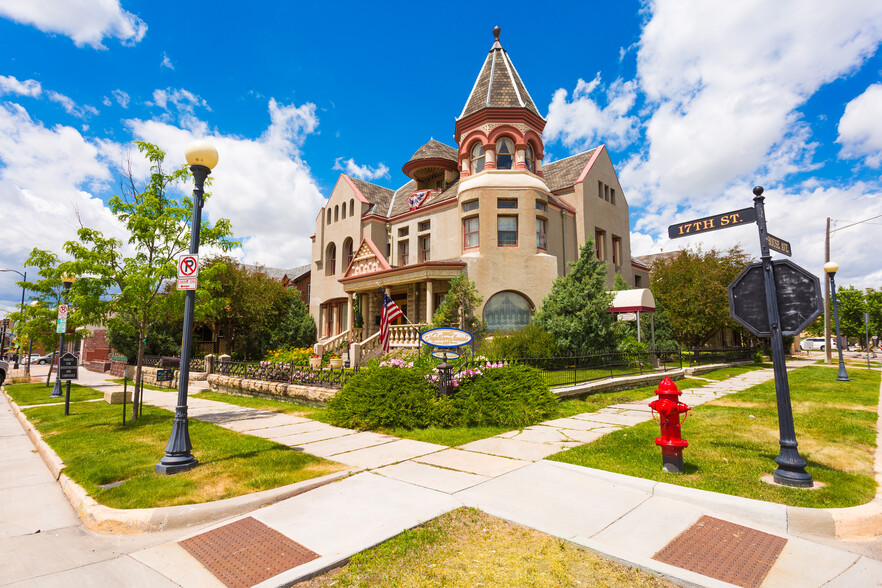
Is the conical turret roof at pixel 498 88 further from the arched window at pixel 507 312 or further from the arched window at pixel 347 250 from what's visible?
the arched window at pixel 347 250

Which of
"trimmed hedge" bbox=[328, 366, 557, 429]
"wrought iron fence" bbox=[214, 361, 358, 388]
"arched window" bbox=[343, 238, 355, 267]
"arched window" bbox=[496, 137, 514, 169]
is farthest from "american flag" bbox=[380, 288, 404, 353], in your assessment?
"arched window" bbox=[343, 238, 355, 267]

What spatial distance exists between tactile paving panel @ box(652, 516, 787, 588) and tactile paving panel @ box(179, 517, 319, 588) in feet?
9.98

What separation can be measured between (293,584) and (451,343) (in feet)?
24.2

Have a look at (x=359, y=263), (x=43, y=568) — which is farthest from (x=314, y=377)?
(x=359, y=263)

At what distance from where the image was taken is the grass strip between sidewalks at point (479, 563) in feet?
10.9

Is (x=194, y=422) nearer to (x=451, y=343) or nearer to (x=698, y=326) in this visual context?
(x=451, y=343)

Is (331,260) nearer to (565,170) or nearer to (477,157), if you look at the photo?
(477,157)

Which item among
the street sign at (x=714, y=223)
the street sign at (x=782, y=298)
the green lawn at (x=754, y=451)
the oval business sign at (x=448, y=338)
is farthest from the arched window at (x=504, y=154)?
the street sign at (x=782, y=298)

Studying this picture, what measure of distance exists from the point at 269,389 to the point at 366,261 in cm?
1246

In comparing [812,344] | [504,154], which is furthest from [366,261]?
[812,344]

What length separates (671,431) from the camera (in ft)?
18.6

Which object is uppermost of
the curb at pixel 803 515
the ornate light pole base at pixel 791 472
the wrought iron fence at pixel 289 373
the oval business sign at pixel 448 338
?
the oval business sign at pixel 448 338

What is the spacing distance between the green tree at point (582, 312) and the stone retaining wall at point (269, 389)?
974cm

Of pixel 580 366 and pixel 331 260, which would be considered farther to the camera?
pixel 331 260
